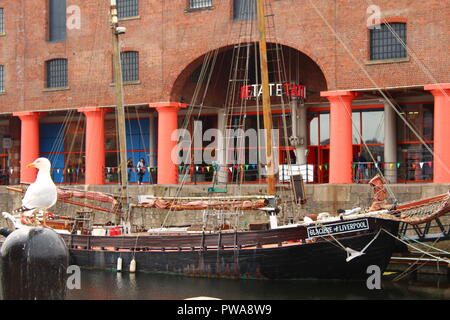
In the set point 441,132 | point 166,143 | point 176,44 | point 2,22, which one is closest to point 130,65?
point 176,44

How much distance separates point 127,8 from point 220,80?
6.10 m

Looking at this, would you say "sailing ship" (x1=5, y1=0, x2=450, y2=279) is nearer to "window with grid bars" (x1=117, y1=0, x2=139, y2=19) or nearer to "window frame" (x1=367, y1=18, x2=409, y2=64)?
"window frame" (x1=367, y1=18, x2=409, y2=64)

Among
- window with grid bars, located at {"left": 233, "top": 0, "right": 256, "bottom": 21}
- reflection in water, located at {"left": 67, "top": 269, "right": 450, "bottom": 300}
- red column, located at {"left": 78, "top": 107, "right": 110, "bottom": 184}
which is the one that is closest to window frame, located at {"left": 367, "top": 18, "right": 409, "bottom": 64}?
window with grid bars, located at {"left": 233, "top": 0, "right": 256, "bottom": 21}

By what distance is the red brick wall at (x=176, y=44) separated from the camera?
30359mm

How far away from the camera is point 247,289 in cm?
2262

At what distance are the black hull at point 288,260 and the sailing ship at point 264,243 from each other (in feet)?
0.10

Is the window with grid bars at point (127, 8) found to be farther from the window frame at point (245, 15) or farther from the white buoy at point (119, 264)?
the white buoy at point (119, 264)

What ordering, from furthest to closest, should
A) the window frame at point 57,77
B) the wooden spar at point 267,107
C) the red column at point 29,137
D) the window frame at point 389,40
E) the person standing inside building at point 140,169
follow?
the red column at point 29,137 < the window frame at point 57,77 < the person standing inside building at point 140,169 < the window frame at point 389,40 < the wooden spar at point 267,107

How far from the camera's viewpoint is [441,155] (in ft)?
97.4

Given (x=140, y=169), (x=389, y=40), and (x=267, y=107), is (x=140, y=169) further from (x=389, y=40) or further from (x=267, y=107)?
(x=389, y=40)

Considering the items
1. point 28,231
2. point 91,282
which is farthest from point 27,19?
point 28,231

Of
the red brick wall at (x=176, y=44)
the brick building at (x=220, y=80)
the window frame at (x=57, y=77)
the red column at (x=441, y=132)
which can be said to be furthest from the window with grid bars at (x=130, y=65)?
the red column at (x=441, y=132)

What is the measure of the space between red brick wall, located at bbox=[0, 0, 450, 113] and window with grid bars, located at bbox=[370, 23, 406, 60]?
0.43 m

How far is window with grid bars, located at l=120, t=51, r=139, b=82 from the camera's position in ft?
122
